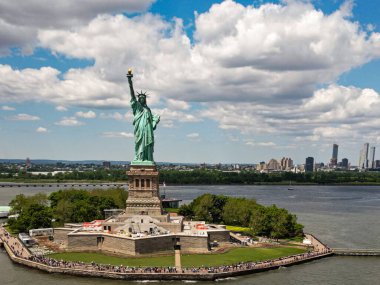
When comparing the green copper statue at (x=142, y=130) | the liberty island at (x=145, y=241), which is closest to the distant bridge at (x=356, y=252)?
the liberty island at (x=145, y=241)

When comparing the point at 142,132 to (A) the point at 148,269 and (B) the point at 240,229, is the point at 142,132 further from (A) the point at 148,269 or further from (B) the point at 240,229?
(A) the point at 148,269

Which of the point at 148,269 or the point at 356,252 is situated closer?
the point at 148,269

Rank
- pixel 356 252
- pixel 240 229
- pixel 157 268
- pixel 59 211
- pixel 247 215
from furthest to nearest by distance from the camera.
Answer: pixel 247 215, pixel 59 211, pixel 240 229, pixel 356 252, pixel 157 268

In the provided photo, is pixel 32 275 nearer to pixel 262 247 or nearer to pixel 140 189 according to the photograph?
pixel 140 189

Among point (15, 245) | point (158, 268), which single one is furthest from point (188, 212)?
point (158, 268)

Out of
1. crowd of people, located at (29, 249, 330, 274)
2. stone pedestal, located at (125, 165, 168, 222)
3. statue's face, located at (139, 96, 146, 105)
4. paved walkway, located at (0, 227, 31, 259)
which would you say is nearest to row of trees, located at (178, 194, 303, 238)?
crowd of people, located at (29, 249, 330, 274)

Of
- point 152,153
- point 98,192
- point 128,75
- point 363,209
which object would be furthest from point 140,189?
point 363,209
